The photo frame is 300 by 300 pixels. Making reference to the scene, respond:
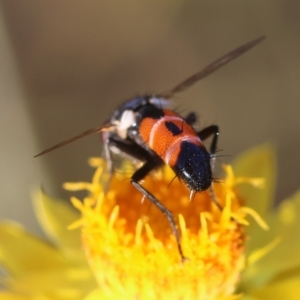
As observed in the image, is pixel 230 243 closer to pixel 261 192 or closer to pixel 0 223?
pixel 261 192

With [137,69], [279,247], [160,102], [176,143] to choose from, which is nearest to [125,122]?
[160,102]

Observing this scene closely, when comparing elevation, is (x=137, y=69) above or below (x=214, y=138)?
above

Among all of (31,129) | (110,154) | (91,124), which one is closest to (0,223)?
(110,154)

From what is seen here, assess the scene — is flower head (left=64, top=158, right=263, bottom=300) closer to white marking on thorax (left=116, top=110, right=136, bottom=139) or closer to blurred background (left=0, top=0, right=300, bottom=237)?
white marking on thorax (left=116, top=110, right=136, bottom=139)

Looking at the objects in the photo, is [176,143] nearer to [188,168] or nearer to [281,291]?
[188,168]

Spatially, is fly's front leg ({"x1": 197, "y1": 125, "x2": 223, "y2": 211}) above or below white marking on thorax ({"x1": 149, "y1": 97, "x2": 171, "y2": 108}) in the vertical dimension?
below

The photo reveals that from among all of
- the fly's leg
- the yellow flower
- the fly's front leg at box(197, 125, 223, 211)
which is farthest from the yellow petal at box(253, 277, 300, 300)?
the fly's leg
